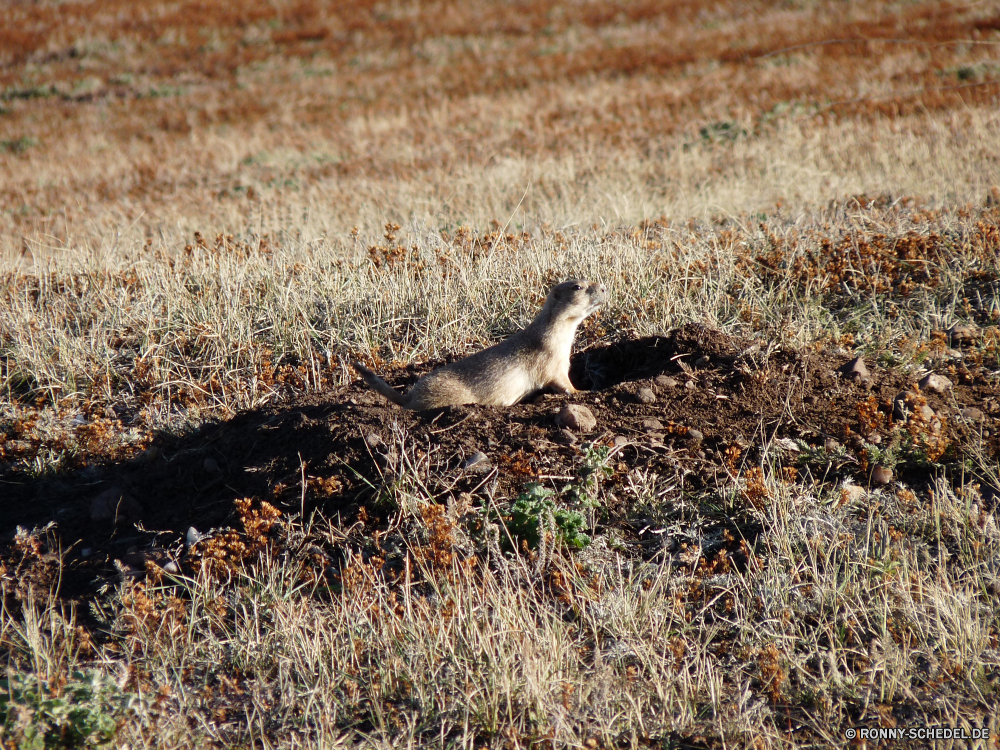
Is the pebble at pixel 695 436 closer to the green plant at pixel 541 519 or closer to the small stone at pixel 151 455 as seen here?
the green plant at pixel 541 519

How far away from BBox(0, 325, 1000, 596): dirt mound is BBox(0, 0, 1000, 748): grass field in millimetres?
23

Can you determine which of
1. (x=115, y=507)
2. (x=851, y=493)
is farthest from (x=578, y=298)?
(x=115, y=507)

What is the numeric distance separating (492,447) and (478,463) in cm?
16

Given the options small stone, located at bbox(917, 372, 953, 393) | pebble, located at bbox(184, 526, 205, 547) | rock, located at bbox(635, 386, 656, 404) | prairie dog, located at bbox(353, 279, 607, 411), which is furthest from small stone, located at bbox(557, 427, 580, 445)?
small stone, located at bbox(917, 372, 953, 393)

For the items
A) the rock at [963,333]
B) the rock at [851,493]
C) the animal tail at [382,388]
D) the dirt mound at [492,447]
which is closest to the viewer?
the rock at [851,493]

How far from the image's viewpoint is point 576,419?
4.14m

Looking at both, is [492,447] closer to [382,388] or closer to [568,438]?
[568,438]

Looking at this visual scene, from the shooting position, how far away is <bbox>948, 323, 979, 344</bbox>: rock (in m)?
5.36

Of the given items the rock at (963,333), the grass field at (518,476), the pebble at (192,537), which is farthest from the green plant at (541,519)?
the rock at (963,333)

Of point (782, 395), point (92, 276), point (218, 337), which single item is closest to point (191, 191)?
point (92, 276)

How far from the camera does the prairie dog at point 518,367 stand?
15.2 feet

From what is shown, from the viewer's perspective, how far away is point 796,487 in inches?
150

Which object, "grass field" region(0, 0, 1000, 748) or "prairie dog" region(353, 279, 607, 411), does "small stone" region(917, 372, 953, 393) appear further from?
"prairie dog" region(353, 279, 607, 411)

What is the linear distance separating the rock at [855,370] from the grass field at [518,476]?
62 mm
